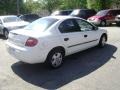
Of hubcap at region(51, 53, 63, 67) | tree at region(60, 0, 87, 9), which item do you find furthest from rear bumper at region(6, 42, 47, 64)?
tree at region(60, 0, 87, 9)

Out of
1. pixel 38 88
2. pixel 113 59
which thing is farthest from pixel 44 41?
pixel 113 59

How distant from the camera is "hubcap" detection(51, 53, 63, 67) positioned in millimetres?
6684

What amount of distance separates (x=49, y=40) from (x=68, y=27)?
1132 mm

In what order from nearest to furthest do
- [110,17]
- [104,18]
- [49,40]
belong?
[49,40]
[104,18]
[110,17]

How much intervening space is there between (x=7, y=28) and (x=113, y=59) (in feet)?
24.6

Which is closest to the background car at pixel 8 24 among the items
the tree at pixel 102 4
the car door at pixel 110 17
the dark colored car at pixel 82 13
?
the car door at pixel 110 17

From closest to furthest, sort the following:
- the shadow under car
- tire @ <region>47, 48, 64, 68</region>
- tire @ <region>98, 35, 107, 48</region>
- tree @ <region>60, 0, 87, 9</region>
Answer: the shadow under car
tire @ <region>47, 48, 64, 68</region>
tire @ <region>98, 35, 107, 48</region>
tree @ <region>60, 0, 87, 9</region>

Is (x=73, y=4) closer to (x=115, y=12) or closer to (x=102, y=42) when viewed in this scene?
(x=115, y=12)

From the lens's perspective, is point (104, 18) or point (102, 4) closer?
point (104, 18)

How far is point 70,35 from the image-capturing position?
7.18 metres

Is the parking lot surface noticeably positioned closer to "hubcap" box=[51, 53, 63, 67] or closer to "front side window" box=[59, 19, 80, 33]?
"hubcap" box=[51, 53, 63, 67]

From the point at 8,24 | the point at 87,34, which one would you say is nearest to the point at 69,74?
the point at 87,34

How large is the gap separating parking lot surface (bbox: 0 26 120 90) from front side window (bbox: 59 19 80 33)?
110 cm

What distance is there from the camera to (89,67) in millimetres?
6863
